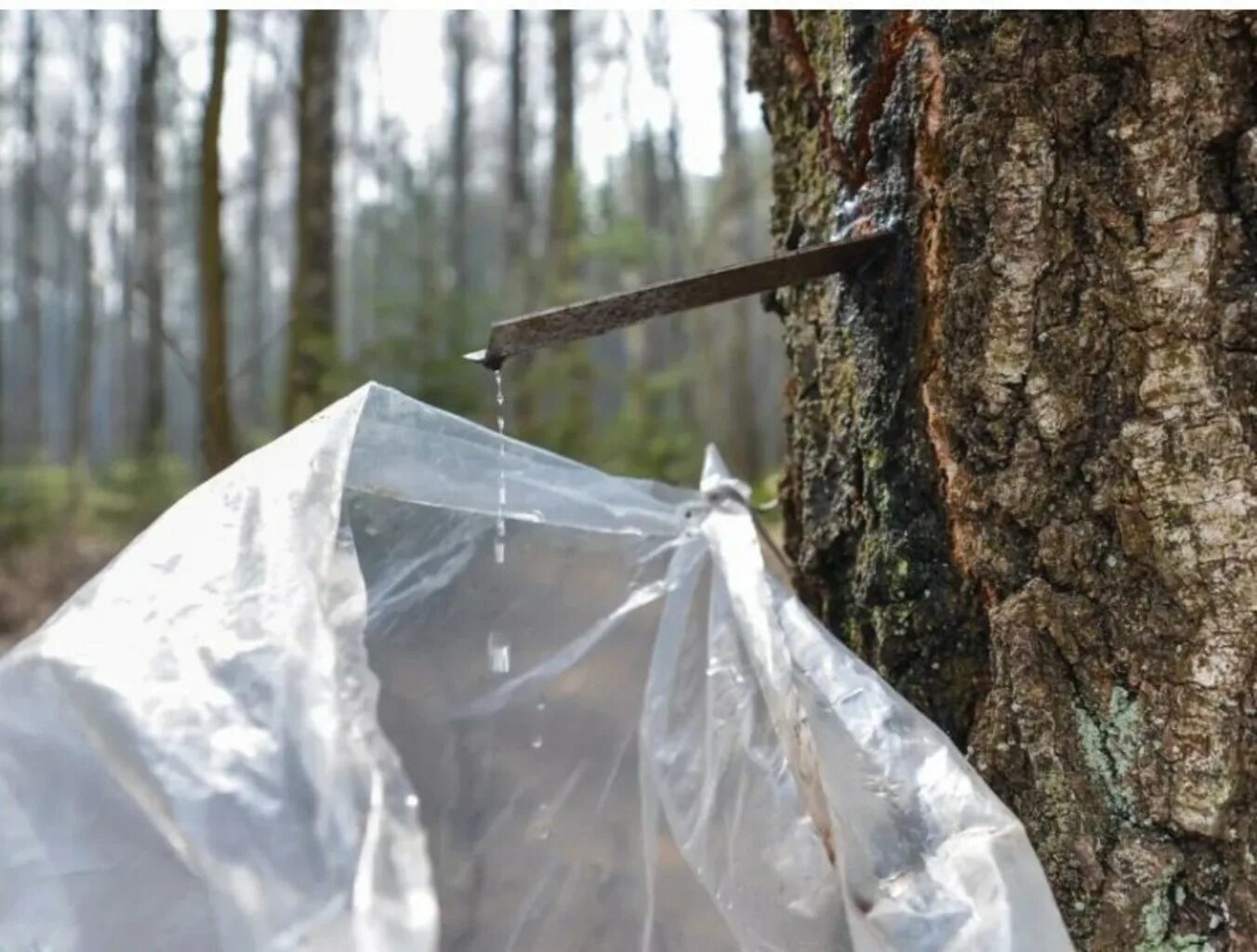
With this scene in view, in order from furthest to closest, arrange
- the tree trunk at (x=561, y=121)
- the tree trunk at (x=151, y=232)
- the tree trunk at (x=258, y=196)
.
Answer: the tree trunk at (x=258, y=196) < the tree trunk at (x=151, y=232) < the tree trunk at (x=561, y=121)

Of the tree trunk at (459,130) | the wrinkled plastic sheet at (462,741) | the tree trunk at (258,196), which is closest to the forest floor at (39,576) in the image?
the wrinkled plastic sheet at (462,741)

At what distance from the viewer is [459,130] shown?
526 inches

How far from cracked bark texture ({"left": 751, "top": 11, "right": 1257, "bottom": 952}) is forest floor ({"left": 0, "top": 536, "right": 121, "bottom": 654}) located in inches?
185

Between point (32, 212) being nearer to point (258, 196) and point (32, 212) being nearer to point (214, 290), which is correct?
point (258, 196)

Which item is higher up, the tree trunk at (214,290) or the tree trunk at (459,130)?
the tree trunk at (459,130)

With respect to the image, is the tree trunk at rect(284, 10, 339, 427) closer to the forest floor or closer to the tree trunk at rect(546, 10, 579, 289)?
the tree trunk at rect(546, 10, 579, 289)

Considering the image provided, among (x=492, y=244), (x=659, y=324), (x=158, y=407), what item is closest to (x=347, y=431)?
(x=158, y=407)

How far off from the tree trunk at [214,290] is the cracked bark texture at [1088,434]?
1.70 meters

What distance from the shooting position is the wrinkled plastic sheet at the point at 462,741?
1.90ft

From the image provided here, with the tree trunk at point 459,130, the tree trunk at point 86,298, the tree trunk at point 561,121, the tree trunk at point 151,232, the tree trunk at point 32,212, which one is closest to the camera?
the tree trunk at point 561,121

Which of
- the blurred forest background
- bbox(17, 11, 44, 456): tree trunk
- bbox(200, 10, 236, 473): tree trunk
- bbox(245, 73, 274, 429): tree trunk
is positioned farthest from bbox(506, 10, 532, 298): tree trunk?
bbox(245, 73, 274, 429): tree trunk

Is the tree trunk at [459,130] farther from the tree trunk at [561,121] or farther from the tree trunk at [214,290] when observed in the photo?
the tree trunk at [214,290]

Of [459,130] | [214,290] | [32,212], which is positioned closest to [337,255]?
[459,130]

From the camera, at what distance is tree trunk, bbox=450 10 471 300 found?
12.0 m
